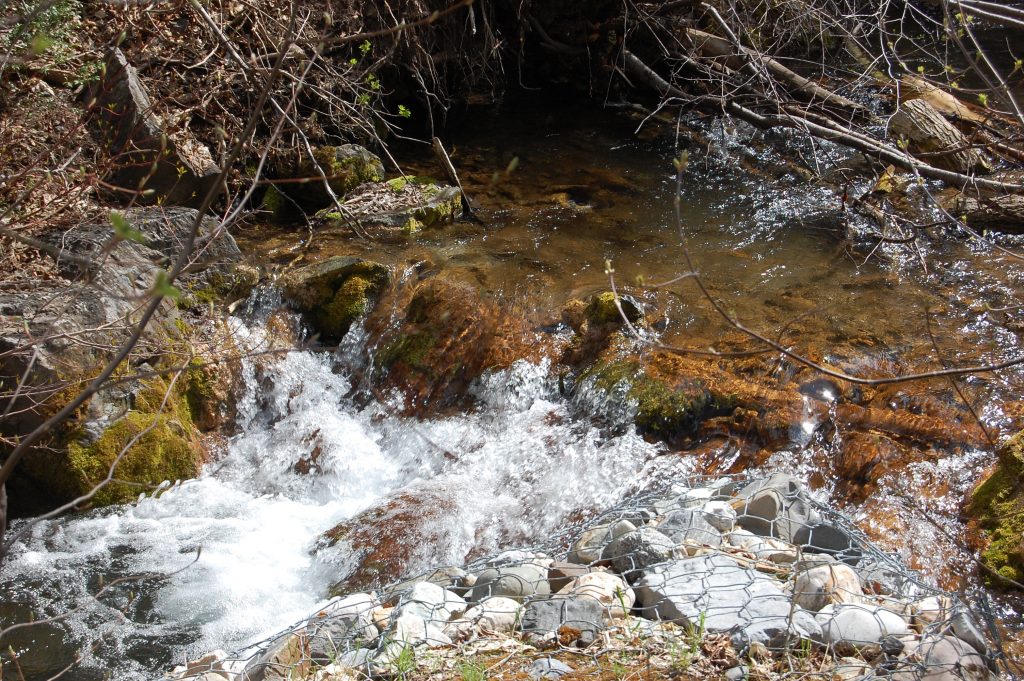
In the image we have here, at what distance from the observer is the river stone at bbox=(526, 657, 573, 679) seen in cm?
261

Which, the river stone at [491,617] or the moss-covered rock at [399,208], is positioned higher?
the moss-covered rock at [399,208]

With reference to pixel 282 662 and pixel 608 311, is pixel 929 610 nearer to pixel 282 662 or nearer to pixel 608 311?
pixel 282 662

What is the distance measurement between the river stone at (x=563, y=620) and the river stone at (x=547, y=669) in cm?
14

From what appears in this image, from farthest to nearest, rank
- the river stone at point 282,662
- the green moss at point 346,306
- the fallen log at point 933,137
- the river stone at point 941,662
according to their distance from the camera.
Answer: the fallen log at point 933,137, the green moss at point 346,306, the river stone at point 282,662, the river stone at point 941,662

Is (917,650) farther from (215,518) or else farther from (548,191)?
(548,191)

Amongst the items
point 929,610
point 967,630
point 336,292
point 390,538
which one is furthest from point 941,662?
point 336,292

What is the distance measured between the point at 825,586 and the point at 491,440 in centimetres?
256

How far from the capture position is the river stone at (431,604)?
10.1ft

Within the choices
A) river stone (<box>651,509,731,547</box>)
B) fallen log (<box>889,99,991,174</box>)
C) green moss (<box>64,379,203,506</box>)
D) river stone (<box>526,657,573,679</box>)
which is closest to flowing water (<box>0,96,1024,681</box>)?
green moss (<box>64,379,203,506</box>)

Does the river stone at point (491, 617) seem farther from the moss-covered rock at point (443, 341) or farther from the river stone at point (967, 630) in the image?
the moss-covered rock at point (443, 341)

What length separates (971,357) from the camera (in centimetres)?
495

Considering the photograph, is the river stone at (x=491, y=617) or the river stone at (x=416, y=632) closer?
the river stone at (x=416, y=632)

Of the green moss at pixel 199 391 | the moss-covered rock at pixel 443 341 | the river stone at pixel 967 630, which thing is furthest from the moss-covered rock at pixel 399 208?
the river stone at pixel 967 630

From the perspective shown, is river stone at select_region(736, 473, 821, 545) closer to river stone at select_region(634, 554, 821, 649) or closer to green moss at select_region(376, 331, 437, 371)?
river stone at select_region(634, 554, 821, 649)
